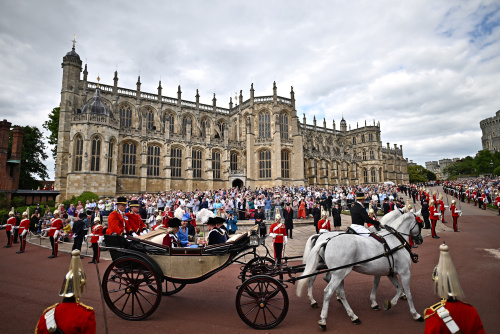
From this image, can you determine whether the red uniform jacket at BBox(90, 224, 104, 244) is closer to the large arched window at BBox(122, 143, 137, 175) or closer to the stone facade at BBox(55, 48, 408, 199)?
the stone facade at BBox(55, 48, 408, 199)

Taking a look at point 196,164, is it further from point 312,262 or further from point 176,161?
point 312,262

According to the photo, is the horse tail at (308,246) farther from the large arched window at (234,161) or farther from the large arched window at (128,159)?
the large arched window at (234,161)

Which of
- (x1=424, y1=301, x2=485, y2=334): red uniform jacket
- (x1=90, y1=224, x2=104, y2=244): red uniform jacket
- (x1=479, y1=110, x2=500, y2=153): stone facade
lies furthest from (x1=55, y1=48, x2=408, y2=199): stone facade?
(x1=479, y1=110, x2=500, y2=153): stone facade

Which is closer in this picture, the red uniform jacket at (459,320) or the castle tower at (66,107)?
the red uniform jacket at (459,320)

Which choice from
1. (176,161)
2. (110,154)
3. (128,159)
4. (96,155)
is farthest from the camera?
(176,161)

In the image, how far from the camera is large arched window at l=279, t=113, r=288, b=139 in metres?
39.2

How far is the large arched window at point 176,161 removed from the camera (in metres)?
34.0

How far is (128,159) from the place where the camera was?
31062mm

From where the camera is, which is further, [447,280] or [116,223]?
[116,223]

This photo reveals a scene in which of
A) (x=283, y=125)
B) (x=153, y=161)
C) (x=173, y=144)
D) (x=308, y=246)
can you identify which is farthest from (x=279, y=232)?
(x=283, y=125)

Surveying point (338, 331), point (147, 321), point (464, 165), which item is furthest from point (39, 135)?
point (464, 165)

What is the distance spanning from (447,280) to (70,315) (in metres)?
3.49

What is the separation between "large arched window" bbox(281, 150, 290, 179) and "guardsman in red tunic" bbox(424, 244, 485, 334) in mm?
35132

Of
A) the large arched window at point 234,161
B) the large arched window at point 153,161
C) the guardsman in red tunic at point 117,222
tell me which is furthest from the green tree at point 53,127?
the guardsman in red tunic at point 117,222
